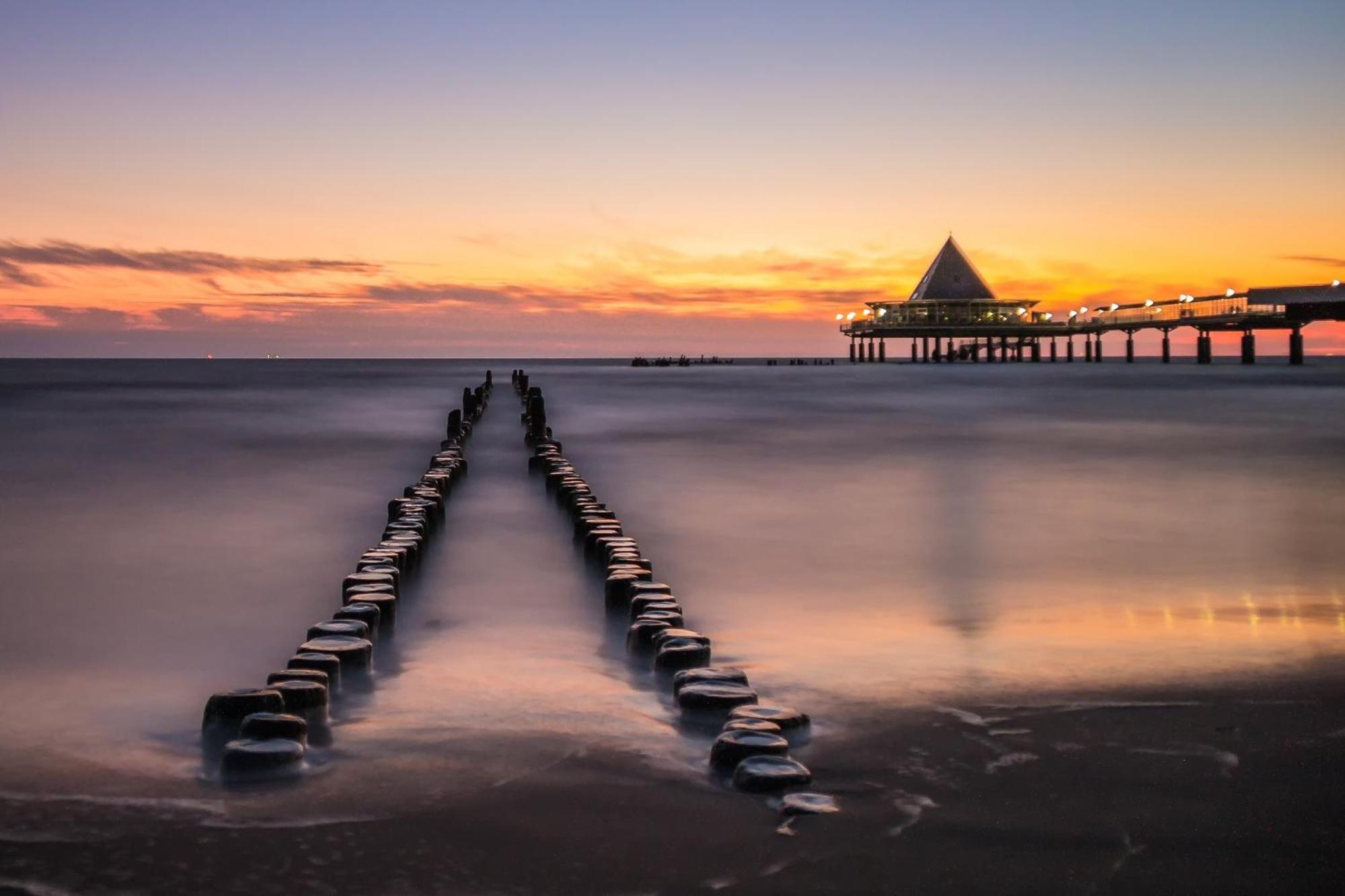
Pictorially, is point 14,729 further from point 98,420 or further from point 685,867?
point 98,420

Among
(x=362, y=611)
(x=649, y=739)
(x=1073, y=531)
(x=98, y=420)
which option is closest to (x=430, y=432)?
(x=98, y=420)

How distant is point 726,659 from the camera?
20.6 ft

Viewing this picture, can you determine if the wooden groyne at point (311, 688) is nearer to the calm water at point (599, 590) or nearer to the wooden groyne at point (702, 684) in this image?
the calm water at point (599, 590)

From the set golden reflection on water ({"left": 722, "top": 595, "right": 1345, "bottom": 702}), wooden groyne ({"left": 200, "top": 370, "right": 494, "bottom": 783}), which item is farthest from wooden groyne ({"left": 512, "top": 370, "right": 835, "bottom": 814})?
wooden groyne ({"left": 200, "top": 370, "right": 494, "bottom": 783})

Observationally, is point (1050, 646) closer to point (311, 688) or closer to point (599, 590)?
point (599, 590)

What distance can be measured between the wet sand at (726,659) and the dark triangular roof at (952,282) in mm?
90148

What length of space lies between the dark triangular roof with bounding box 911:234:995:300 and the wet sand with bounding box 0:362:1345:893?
90.1 m

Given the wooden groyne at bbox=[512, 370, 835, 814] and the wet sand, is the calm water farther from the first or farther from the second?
the wooden groyne at bbox=[512, 370, 835, 814]

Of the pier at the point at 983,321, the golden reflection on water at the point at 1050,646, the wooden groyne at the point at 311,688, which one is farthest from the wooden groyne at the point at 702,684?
the pier at the point at 983,321

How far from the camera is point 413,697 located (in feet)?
17.6

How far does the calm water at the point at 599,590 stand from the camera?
4.92 metres

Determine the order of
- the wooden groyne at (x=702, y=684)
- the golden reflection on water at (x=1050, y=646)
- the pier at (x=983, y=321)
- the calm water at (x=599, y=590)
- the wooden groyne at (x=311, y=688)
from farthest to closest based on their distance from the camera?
the pier at (x=983, y=321), the golden reflection on water at (x=1050, y=646), the calm water at (x=599, y=590), the wooden groyne at (x=311, y=688), the wooden groyne at (x=702, y=684)

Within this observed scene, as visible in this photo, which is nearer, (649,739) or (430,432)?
(649,739)

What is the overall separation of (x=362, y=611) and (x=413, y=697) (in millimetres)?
945
